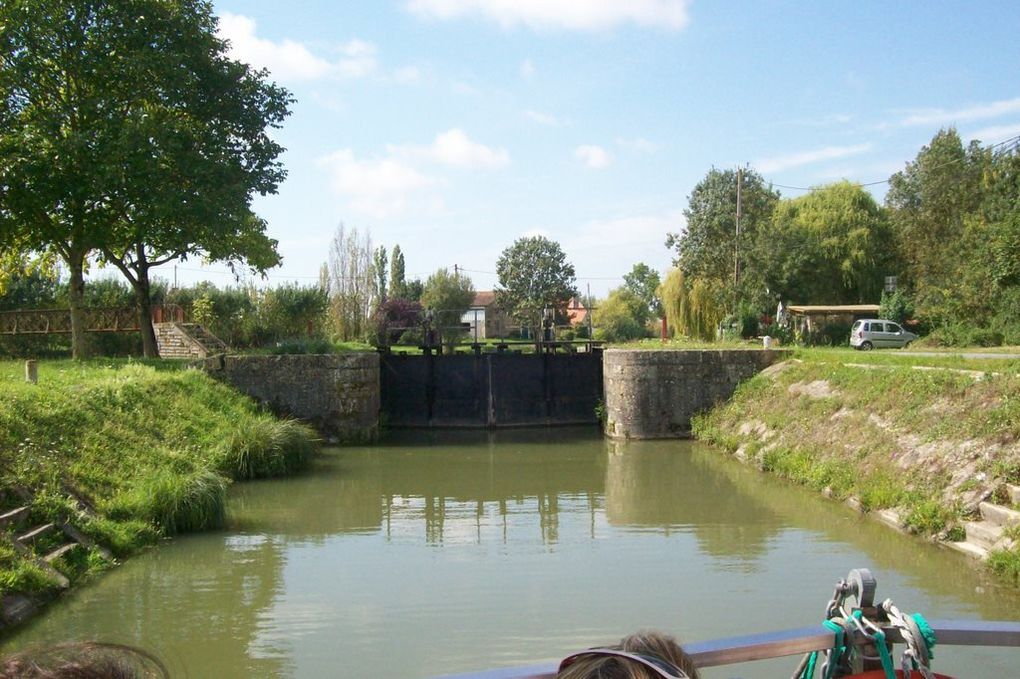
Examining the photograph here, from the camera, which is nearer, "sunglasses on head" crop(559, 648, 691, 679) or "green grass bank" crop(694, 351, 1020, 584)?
"sunglasses on head" crop(559, 648, 691, 679)

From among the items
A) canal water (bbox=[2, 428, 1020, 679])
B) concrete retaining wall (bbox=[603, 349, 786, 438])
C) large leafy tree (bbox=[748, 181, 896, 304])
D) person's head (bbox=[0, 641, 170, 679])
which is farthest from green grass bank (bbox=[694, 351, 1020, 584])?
large leafy tree (bbox=[748, 181, 896, 304])

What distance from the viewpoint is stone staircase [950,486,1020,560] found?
7.78m

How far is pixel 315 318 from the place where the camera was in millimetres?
27219

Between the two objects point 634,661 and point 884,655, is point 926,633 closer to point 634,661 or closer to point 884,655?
point 884,655

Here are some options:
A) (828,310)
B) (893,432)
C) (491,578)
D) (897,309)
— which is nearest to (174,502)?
(491,578)

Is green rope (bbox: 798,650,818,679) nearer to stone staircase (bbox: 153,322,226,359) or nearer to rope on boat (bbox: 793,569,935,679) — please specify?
rope on boat (bbox: 793,569,935,679)

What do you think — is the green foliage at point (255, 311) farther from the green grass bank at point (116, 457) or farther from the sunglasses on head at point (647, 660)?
the sunglasses on head at point (647, 660)

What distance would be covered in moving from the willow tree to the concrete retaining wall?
13463 millimetres

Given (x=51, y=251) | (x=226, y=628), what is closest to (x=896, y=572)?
(x=226, y=628)

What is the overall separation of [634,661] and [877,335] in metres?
26.2

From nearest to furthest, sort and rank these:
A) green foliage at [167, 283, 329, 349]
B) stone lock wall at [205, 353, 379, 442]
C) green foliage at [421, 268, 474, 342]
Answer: stone lock wall at [205, 353, 379, 442]
green foliage at [167, 283, 329, 349]
green foliage at [421, 268, 474, 342]

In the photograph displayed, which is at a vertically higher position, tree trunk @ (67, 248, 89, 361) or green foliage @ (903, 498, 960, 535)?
tree trunk @ (67, 248, 89, 361)

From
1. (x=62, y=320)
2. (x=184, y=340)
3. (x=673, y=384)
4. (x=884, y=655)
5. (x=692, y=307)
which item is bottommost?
(x=673, y=384)

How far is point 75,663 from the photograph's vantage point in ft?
3.85
